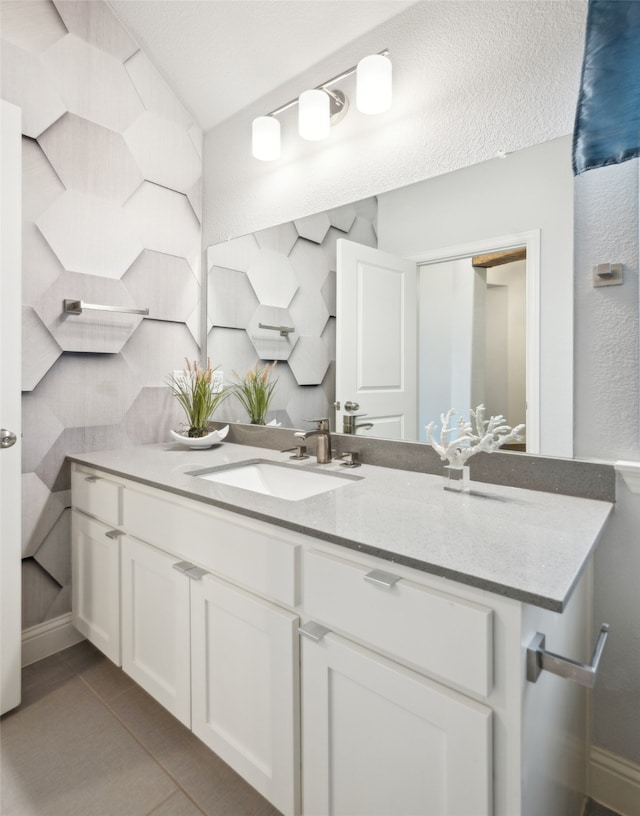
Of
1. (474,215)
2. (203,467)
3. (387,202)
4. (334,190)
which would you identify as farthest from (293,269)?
(203,467)

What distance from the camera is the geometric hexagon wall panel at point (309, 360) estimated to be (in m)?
1.81

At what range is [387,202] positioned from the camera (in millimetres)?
1609

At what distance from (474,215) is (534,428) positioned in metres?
0.67

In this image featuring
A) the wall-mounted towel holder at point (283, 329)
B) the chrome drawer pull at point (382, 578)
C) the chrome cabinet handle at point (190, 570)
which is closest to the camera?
the chrome drawer pull at point (382, 578)

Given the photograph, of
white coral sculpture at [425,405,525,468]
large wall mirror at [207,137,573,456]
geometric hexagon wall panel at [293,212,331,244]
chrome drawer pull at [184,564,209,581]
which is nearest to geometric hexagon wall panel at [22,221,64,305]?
large wall mirror at [207,137,573,456]

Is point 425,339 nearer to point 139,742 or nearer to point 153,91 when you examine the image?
point 139,742

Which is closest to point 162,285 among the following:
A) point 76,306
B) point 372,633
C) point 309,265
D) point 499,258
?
point 76,306

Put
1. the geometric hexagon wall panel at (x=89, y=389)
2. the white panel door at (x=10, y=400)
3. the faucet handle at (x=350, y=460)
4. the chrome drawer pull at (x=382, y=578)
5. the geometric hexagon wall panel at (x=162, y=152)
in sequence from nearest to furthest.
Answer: the chrome drawer pull at (x=382, y=578) → the white panel door at (x=10, y=400) → the faucet handle at (x=350, y=460) → the geometric hexagon wall panel at (x=89, y=389) → the geometric hexagon wall panel at (x=162, y=152)

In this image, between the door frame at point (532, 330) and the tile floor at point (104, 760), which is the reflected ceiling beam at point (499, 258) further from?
the tile floor at point (104, 760)

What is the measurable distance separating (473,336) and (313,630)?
950 millimetres

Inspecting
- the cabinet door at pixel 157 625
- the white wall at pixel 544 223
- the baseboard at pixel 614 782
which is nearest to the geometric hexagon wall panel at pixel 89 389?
the cabinet door at pixel 157 625

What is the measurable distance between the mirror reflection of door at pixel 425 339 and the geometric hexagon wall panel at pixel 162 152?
40.7 inches

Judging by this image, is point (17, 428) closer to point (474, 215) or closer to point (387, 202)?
point (387, 202)

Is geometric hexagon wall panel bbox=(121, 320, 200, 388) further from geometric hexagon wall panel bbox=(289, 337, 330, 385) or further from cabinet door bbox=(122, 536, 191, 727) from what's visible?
cabinet door bbox=(122, 536, 191, 727)
